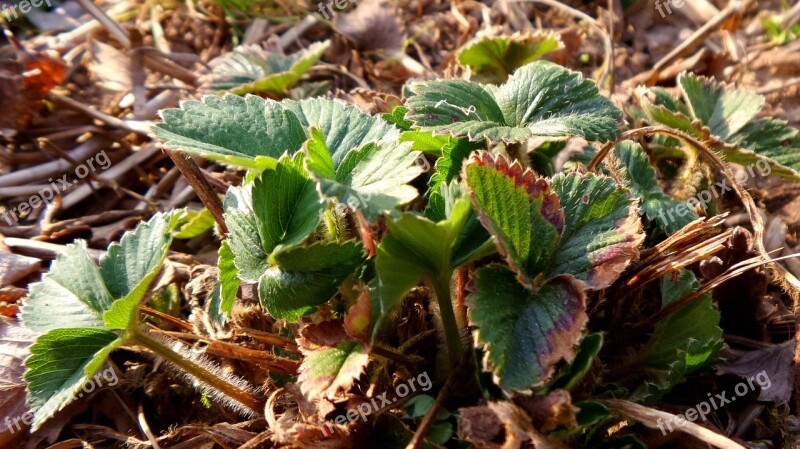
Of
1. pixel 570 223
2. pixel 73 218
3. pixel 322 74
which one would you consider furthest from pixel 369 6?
pixel 570 223

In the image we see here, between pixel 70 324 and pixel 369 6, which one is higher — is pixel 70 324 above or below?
below

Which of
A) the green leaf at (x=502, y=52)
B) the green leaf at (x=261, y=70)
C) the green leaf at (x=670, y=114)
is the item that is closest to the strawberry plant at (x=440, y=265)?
the green leaf at (x=670, y=114)

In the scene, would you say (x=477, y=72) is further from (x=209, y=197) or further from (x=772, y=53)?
(x=772, y=53)

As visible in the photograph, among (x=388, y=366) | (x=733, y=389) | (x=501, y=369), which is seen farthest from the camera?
(x=733, y=389)

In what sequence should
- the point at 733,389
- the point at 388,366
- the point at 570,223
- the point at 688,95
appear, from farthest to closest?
the point at 688,95, the point at 733,389, the point at 388,366, the point at 570,223

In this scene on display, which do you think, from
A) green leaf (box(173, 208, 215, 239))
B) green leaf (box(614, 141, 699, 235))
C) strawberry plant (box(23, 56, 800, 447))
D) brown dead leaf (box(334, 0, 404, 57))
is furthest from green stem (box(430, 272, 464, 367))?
brown dead leaf (box(334, 0, 404, 57))

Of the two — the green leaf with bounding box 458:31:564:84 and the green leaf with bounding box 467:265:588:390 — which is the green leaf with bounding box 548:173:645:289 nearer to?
the green leaf with bounding box 467:265:588:390

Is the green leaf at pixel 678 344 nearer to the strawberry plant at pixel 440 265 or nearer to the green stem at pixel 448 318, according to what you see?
the strawberry plant at pixel 440 265
